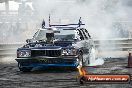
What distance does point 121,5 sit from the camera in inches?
900

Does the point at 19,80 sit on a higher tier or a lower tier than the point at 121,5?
lower

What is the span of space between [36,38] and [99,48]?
7007mm

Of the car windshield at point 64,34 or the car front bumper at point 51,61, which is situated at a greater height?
the car windshield at point 64,34

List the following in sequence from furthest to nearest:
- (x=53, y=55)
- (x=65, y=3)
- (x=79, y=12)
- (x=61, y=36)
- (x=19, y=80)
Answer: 1. (x=65, y=3)
2. (x=79, y=12)
3. (x=61, y=36)
4. (x=53, y=55)
5. (x=19, y=80)

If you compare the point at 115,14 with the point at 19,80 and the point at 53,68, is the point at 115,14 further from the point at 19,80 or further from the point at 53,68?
the point at 19,80

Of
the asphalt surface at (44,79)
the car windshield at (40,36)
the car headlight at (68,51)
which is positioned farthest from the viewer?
the car windshield at (40,36)

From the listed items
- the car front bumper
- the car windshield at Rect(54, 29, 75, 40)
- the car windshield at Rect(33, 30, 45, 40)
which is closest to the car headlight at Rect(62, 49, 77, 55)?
the car front bumper

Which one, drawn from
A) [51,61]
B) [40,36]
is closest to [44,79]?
[51,61]

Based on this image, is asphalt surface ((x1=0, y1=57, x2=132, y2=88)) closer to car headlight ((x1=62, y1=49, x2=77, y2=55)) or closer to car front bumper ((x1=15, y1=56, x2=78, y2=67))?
car front bumper ((x1=15, y1=56, x2=78, y2=67))

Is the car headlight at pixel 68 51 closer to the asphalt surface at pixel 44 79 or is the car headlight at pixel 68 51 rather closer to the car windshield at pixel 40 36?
the asphalt surface at pixel 44 79

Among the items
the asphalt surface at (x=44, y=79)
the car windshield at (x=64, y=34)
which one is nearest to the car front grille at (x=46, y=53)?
the asphalt surface at (x=44, y=79)

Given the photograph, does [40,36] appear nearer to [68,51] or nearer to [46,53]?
[46,53]

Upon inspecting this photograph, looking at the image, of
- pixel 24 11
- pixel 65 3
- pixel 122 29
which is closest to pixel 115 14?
pixel 122 29

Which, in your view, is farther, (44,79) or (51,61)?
(51,61)
